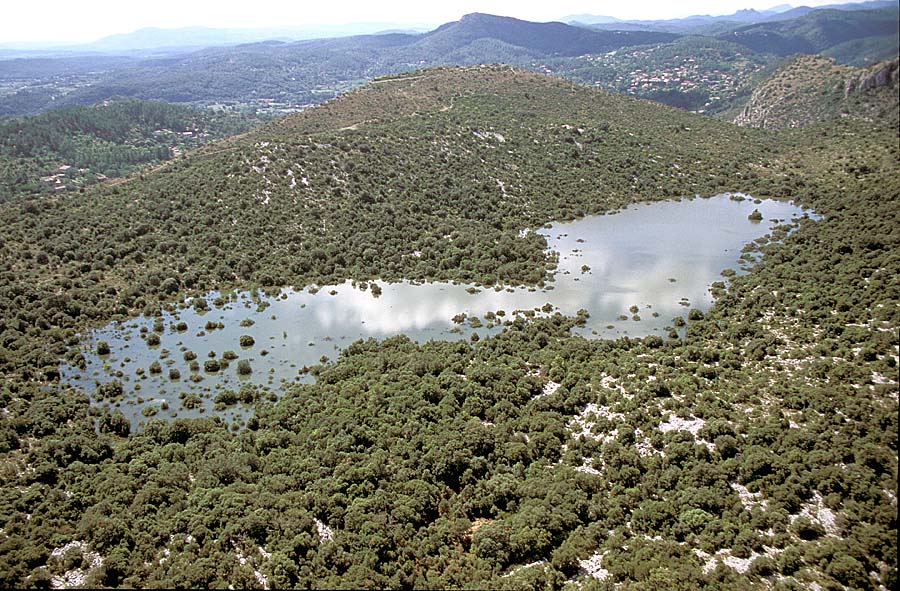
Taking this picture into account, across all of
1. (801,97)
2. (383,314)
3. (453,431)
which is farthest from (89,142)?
(801,97)

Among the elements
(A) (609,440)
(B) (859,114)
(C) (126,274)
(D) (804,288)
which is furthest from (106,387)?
(B) (859,114)

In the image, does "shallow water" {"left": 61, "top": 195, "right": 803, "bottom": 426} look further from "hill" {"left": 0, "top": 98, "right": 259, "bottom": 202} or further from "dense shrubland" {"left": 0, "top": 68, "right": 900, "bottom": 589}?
"hill" {"left": 0, "top": 98, "right": 259, "bottom": 202}

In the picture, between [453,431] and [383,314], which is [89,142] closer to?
[383,314]

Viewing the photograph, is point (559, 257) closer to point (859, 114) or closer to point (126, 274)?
point (126, 274)

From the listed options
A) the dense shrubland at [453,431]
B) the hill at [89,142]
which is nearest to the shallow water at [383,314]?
the dense shrubland at [453,431]

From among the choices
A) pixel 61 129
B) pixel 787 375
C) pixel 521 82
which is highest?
pixel 521 82

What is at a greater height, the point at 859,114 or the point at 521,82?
the point at 521,82

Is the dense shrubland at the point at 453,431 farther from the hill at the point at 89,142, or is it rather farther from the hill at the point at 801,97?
the hill at the point at 89,142
